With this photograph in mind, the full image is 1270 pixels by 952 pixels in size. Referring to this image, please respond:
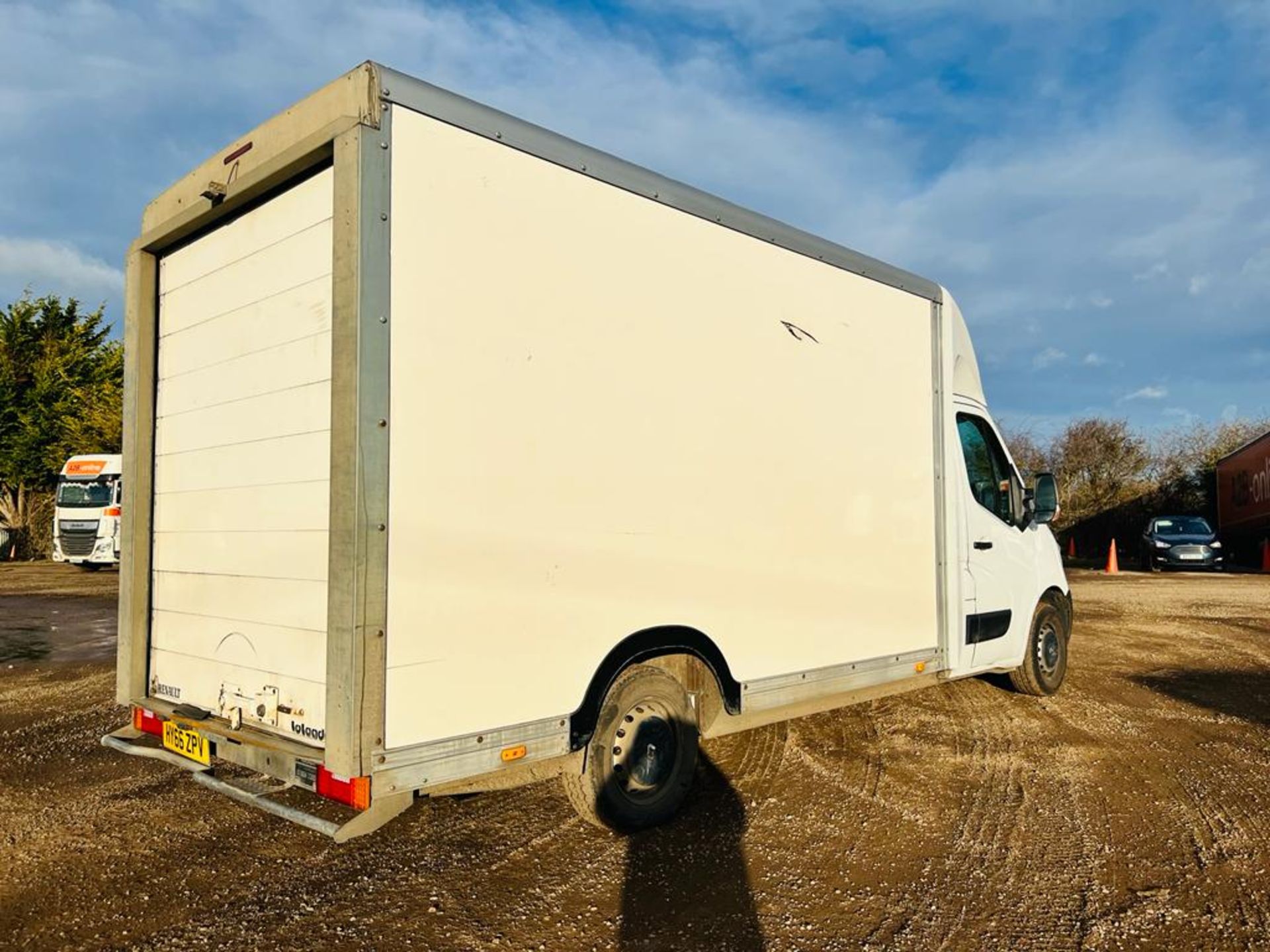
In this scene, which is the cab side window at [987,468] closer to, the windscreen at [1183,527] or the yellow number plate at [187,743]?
the yellow number plate at [187,743]

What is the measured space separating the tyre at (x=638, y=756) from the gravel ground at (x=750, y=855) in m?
0.17

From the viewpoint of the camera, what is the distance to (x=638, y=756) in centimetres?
404

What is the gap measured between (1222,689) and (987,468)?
3.19 m

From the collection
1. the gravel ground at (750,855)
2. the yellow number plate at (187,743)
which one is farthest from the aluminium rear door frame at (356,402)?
the gravel ground at (750,855)

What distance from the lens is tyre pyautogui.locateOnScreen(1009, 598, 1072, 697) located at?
6691mm

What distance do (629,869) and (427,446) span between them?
2.02 m

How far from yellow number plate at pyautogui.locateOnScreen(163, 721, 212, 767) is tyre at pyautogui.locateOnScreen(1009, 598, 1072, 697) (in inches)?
217

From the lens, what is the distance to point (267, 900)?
Result: 3.55 meters

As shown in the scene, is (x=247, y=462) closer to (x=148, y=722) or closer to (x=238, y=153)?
(x=238, y=153)

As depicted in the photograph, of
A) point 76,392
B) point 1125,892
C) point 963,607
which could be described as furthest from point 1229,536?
point 76,392

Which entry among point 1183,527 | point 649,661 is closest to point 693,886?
point 649,661

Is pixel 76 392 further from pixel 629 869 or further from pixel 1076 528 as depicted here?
pixel 1076 528

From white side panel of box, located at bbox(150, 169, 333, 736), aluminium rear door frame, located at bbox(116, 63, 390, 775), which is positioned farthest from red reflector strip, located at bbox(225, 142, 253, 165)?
aluminium rear door frame, located at bbox(116, 63, 390, 775)

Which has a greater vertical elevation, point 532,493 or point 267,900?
point 532,493
